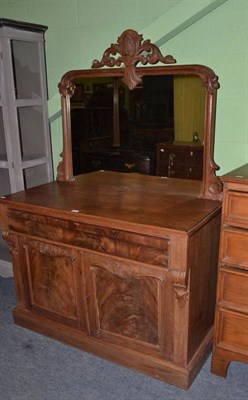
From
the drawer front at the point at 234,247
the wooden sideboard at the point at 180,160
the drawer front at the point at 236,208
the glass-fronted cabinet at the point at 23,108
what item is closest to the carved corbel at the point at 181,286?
the drawer front at the point at 234,247

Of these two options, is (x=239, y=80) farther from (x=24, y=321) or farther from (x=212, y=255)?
(x=24, y=321)

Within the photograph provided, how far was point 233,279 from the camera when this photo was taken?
176 cm

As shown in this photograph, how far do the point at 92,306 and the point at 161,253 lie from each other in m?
0.58

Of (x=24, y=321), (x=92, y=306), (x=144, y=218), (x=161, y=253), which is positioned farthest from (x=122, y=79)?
(x=24, y=321)

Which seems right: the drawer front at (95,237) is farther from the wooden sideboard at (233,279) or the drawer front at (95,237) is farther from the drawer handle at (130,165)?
the drawer handle at (130,165)

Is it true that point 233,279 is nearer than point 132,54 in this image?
Yes

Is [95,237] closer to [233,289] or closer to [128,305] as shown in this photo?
[128,305]

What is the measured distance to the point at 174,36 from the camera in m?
2.12

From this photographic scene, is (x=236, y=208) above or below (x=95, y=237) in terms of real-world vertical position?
above

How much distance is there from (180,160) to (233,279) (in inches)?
29.1

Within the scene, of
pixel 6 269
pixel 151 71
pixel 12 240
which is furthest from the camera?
pixel 6 269

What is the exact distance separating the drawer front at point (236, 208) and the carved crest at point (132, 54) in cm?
84

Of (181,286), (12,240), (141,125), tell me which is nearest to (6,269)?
(12,240)

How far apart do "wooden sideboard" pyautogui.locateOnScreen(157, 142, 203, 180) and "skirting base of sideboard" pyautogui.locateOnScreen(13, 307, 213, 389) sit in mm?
902
